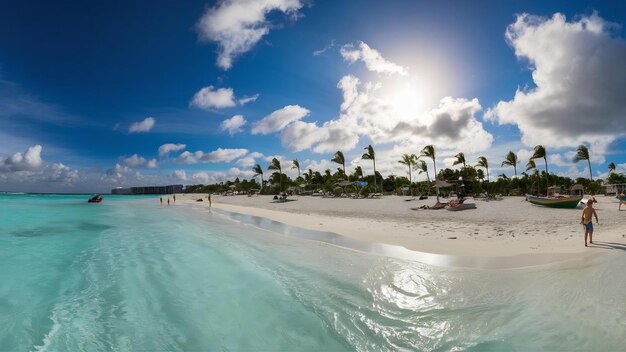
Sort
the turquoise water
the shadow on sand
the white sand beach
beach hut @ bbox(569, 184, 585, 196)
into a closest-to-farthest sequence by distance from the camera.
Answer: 1. the turquoise water
2. the shadow on sand
3. the white sand beach
4. beach hut @ bbox(569, 184, 585, 196)

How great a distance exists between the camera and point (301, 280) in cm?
776

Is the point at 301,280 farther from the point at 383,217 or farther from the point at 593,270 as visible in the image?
the point at 383,217

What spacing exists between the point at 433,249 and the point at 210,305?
7585mm

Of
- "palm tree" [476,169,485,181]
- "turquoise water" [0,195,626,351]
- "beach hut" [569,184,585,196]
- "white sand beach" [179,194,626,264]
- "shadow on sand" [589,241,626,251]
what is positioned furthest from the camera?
"palm tree" [476,169,485,181]

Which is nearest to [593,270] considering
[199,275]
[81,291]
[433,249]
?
[433,249]

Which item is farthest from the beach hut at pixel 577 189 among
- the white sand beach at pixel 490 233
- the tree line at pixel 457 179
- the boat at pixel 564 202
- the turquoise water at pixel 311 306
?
the turquoise water at pixel 311 306

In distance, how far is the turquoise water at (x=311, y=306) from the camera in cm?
474

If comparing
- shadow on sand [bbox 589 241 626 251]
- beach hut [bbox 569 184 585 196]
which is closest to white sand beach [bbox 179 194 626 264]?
shadow on sand [bbox 589 241 626 251]

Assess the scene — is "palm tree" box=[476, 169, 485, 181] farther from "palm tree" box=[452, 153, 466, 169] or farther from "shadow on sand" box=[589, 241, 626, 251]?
"shadow on sand" box=[589, 241, 626, 251]

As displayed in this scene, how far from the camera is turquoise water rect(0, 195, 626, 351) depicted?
4742 millimetres

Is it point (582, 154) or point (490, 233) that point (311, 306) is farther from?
point (582, 154)

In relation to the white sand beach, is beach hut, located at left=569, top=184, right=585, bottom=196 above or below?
above

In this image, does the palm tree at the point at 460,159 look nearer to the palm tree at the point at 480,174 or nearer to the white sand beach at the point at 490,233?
the palm tree at the point at 480,174

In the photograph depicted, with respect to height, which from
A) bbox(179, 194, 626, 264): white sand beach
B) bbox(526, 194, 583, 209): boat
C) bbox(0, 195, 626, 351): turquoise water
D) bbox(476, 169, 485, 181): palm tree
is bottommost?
bbox(0, 195, 626, 351): turquoise water
